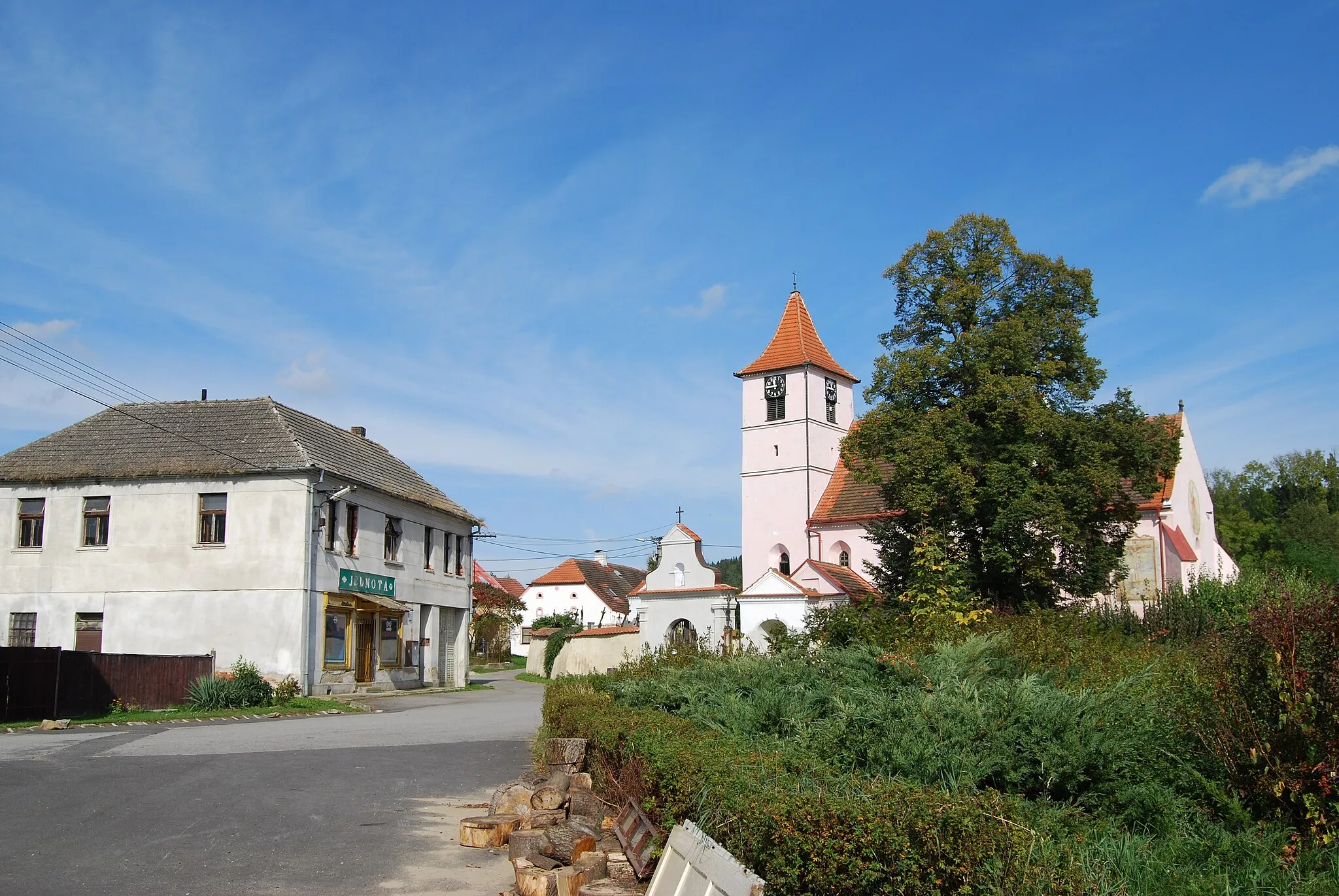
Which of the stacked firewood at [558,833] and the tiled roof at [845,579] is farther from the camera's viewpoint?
the tiled roof at [845,579]

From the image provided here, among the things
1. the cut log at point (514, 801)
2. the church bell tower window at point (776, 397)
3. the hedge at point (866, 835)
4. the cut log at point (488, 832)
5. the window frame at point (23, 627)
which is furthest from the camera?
the church bell tower window at point (776, 397)

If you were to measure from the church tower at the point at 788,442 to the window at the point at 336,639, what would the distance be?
17923 millimetres

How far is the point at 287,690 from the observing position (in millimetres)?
28109

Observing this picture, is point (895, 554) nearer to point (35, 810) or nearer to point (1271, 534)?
point (35, 810)

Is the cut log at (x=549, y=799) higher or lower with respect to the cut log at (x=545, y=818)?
higher

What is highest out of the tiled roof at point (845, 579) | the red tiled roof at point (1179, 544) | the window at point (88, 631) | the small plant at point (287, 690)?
the red tiled roof at point (1179, 544)

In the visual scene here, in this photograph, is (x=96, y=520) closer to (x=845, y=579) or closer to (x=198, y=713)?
(x=198, y=713)

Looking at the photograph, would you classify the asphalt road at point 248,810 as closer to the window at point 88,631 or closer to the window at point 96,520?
the window at point 88,631

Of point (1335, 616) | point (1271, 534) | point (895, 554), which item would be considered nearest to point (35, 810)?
point (1335, 616)

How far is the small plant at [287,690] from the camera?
90.5ft

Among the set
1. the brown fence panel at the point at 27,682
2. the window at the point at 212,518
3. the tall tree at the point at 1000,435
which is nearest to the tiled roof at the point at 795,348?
the tall tree at the point at 1000,435

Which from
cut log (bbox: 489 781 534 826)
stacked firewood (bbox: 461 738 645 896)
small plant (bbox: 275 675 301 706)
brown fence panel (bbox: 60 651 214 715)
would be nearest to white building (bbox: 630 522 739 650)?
small plant (bbox: 275 675 301 706)

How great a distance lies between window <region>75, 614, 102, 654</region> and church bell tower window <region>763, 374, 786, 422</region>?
89.9 ft

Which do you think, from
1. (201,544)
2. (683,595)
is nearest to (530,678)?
(683,595)
